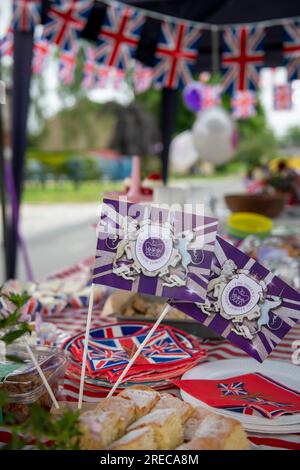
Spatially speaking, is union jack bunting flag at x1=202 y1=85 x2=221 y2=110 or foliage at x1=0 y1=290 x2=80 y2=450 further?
union jack bunting flag at x1=202 y1=85 x2=221 y2=110

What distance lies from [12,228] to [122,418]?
2479 mm

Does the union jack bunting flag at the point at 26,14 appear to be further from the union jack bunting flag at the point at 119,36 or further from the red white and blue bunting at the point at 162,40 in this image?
the union jack bunting flag at the point at 119,36

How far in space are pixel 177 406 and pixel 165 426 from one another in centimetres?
9

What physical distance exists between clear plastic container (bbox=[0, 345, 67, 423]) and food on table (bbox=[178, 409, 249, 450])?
239mm

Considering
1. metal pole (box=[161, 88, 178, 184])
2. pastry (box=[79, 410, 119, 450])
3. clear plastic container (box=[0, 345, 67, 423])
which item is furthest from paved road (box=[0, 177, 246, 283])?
pastry (box=[79, 410, 119, 450])

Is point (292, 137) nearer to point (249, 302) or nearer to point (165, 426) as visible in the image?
point (249, 302)

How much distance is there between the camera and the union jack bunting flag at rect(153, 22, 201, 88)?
3.38 metres

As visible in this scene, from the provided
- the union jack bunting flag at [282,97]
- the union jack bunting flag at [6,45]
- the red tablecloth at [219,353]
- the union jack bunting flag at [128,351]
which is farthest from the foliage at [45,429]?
the union jack bunting flag at [282,97]

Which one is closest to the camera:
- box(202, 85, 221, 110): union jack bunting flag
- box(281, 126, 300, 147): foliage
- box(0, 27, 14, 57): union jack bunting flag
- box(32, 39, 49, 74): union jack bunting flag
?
box(0, 27, 14, 57): union jack bunting flag

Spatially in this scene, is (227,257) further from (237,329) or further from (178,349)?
(178,349)

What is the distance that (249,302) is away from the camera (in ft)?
2.45

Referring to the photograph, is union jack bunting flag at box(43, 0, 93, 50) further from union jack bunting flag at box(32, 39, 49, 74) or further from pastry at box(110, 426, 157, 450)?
pastry at box(110, 426, 157, 450)

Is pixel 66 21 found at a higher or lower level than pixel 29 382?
higher

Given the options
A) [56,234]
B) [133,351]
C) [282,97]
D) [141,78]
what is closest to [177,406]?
[133,351]
